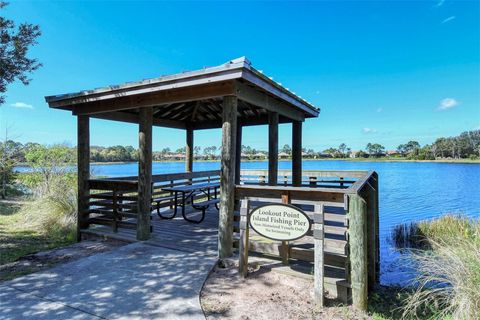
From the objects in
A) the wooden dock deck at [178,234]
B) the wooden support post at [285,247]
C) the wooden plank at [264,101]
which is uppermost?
the wooden plank at [264,101]

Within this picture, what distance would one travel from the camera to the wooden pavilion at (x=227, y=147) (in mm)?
3104

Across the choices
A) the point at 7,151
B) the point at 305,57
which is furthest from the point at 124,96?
the point at 305,57

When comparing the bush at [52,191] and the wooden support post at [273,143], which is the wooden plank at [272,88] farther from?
the bush at [52,191]

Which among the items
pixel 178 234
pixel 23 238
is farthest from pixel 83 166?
pixel 178 234

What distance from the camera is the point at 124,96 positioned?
15.0 feet

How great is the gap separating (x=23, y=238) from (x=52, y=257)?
76.0 inches

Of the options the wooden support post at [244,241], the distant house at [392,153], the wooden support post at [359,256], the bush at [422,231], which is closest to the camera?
the wooden support post at [359,256]

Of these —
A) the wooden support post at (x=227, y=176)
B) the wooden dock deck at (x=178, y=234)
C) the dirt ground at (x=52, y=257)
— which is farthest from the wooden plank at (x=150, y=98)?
the dirt ground at (x=52, y=257)

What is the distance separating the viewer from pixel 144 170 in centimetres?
471

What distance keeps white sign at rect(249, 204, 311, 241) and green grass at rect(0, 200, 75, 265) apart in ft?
13.1

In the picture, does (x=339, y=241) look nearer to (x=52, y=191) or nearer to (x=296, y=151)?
(x=296, y=151)

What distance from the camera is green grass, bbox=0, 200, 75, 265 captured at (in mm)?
4648

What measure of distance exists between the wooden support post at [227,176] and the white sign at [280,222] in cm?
51

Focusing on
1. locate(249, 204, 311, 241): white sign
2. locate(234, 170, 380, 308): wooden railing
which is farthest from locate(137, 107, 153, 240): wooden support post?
locate(249, 204, 311, 241): white sign
